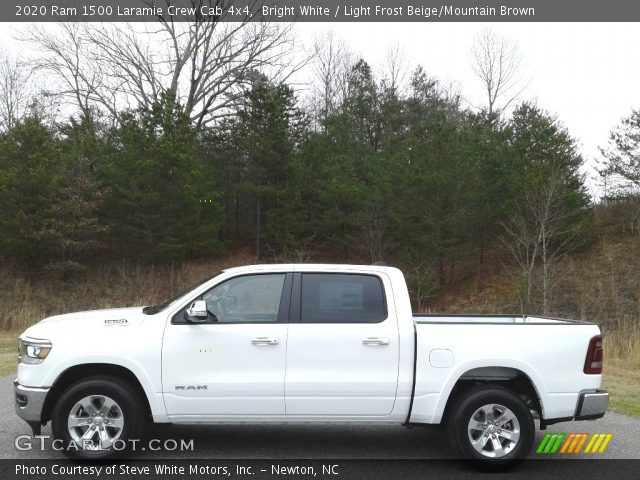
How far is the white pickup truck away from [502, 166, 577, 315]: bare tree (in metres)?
19.0

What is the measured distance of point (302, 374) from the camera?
5758mm

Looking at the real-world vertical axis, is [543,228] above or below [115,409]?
above

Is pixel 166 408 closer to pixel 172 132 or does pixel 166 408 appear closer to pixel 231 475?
pixel 231 475

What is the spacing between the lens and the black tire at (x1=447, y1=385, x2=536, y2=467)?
5.74m

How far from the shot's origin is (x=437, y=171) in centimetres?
2864

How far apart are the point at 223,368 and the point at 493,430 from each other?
2.59 m

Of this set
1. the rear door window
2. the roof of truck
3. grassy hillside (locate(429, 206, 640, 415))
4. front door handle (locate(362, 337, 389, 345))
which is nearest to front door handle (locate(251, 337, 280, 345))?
the rear door window

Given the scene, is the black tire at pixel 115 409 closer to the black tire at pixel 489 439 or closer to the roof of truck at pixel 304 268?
the roof of truck at pixel 304 268

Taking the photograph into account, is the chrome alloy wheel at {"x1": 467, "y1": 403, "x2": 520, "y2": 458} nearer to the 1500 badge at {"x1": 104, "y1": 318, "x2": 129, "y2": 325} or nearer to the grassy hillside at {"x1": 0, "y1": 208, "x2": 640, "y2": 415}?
the 1500 badge at {"x1": 104, "y1": 318, "x2": 129, "y2": 325}

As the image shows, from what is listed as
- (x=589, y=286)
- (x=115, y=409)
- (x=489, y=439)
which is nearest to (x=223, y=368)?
(x=115, y=409)

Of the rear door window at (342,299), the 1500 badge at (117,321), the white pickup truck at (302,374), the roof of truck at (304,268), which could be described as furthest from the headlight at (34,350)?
the rear door window at (342,299)

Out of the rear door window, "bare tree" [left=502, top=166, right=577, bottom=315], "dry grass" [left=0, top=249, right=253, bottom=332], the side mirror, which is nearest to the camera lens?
the side mirror

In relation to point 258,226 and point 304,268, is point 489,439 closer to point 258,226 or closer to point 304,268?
point 304,268

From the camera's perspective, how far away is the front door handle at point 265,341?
577cm
